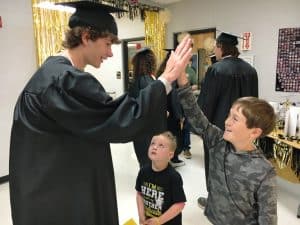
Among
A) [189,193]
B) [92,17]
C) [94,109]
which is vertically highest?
[92,17]

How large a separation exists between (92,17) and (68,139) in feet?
1.61

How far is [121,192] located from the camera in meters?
3.15

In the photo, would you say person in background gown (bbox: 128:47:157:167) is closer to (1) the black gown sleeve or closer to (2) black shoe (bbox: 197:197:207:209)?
(2) black shoe (bbox: 197:197:207:209)

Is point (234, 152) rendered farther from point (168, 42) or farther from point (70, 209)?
point (168, 42)

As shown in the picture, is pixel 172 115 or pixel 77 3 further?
pixel 172 115

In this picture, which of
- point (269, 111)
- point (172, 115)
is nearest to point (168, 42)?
point (172, 115)

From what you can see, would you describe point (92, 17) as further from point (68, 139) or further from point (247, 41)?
point (247, 41)

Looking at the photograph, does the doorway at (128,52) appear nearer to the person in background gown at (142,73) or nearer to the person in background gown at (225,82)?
the person in background gown at (142,73)

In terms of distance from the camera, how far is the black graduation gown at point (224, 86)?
8.27 ft

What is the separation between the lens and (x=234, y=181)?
1.31 m

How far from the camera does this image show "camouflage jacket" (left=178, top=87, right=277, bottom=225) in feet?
4.04

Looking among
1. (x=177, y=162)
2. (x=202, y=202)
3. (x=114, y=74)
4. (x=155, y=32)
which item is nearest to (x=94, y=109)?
(x=202, y=202)

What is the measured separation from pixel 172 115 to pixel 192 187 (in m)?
0.96

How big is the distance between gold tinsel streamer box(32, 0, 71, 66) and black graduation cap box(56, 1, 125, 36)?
2693 millimetres
